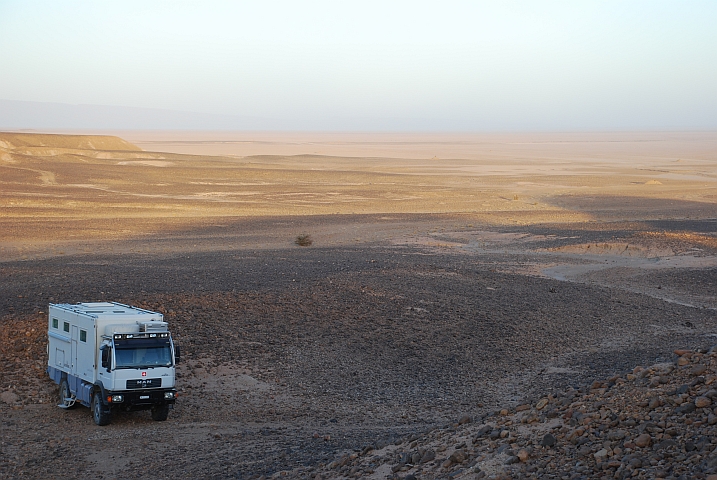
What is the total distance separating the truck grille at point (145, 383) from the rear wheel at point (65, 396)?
1.90 m

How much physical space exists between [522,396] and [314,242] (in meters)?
26.3

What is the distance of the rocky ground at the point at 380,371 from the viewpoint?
1028cm

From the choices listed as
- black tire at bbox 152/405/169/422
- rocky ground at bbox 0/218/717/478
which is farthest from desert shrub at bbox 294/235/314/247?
black tire at bbox 152/405/169/422

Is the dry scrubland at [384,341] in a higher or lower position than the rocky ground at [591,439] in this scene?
lower

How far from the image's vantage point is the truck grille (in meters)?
15.3

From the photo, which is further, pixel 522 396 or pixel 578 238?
pixel 578 238

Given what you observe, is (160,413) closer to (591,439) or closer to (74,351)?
(74,351)

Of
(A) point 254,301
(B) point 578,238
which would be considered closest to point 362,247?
(B) point 578,238

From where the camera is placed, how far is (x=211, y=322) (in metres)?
21.6

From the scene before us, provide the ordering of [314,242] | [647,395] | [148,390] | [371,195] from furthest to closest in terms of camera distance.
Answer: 1. [371,195]
2. [314,242]
3. [148,390]
4. [647,395]

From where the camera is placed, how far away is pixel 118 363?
15.2 meters

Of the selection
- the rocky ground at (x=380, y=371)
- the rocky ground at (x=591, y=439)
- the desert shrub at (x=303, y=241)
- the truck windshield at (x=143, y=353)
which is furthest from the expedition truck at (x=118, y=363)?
the desert shrub at (x=303, y=241)

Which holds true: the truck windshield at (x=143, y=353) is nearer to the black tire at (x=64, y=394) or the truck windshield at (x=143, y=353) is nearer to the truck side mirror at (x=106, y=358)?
the truck side mirror at (x=106, y=358)

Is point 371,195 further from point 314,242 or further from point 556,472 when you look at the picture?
point 556,472
